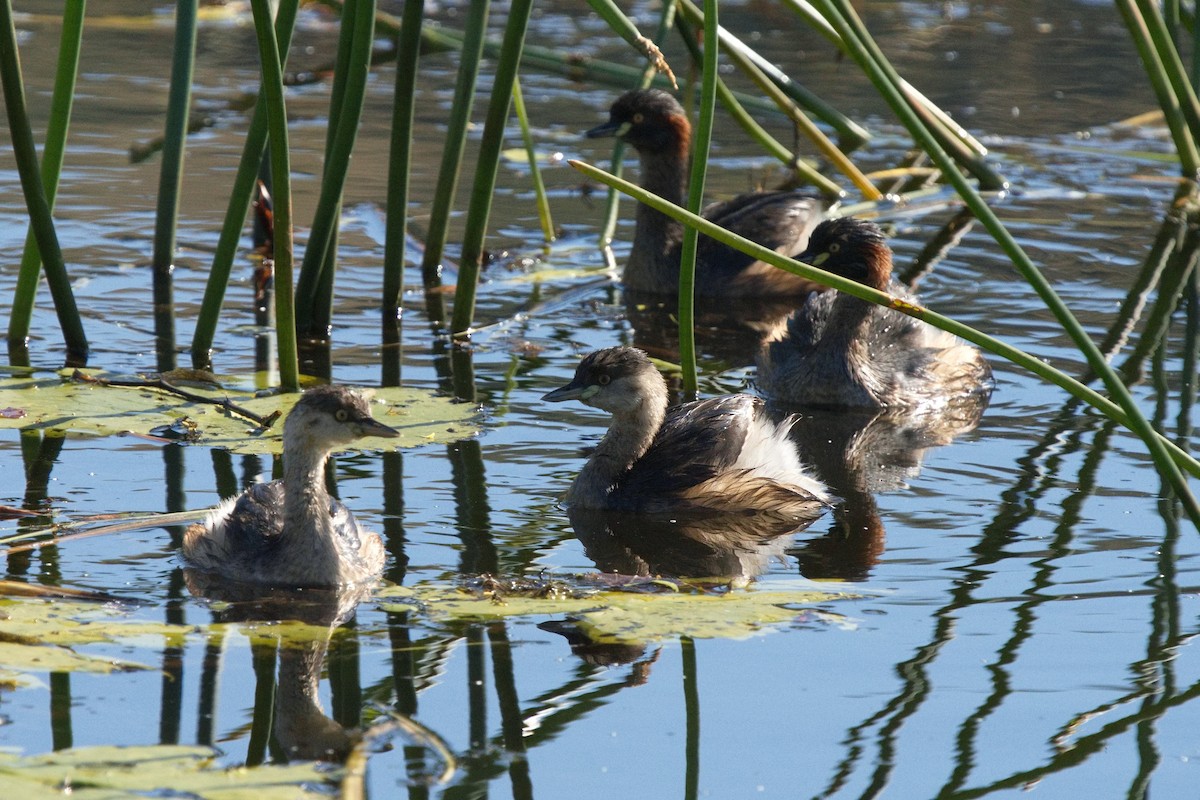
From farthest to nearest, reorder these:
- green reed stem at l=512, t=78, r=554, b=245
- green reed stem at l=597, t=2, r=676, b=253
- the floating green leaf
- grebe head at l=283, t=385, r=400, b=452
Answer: green reed stem at l=512, t=78, r=554, b=245, green reed stem at l=597, t=2, r=676, b=253, grebe head at l=283, t=385, r=400, b=452, the floating green leaf

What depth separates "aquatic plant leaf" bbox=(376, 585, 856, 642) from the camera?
16.5 ft

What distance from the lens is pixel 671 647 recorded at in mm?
5012

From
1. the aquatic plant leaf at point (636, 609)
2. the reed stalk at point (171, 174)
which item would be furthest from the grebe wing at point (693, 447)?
the reed stalk at point (171, 174)

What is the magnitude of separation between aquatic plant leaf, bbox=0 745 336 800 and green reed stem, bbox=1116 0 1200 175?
20.6ft

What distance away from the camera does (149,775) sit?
4004mm

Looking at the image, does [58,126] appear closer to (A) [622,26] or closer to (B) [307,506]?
(A) [622,26]

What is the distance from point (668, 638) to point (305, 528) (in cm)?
126

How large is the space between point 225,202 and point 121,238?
114 cm

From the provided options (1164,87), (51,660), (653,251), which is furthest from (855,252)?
(51,660)

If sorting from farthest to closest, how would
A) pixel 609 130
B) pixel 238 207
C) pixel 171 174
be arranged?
1. pixel 609 130
2. pixel 171 174
3. pixel 238 207

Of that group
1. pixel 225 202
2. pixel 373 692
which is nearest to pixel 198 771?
pixel 373 692

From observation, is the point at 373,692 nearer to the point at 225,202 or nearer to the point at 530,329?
the point at 530,329

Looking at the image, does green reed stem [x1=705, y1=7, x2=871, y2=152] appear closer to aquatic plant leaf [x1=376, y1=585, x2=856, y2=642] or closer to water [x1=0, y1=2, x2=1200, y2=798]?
water [x1=0, y1=2, x2=1200, y2=798]

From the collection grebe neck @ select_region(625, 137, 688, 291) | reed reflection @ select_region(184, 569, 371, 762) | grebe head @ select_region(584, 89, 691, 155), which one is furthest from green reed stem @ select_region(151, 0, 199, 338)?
reed reflection @ select_region(184, 569, 371, 762)
